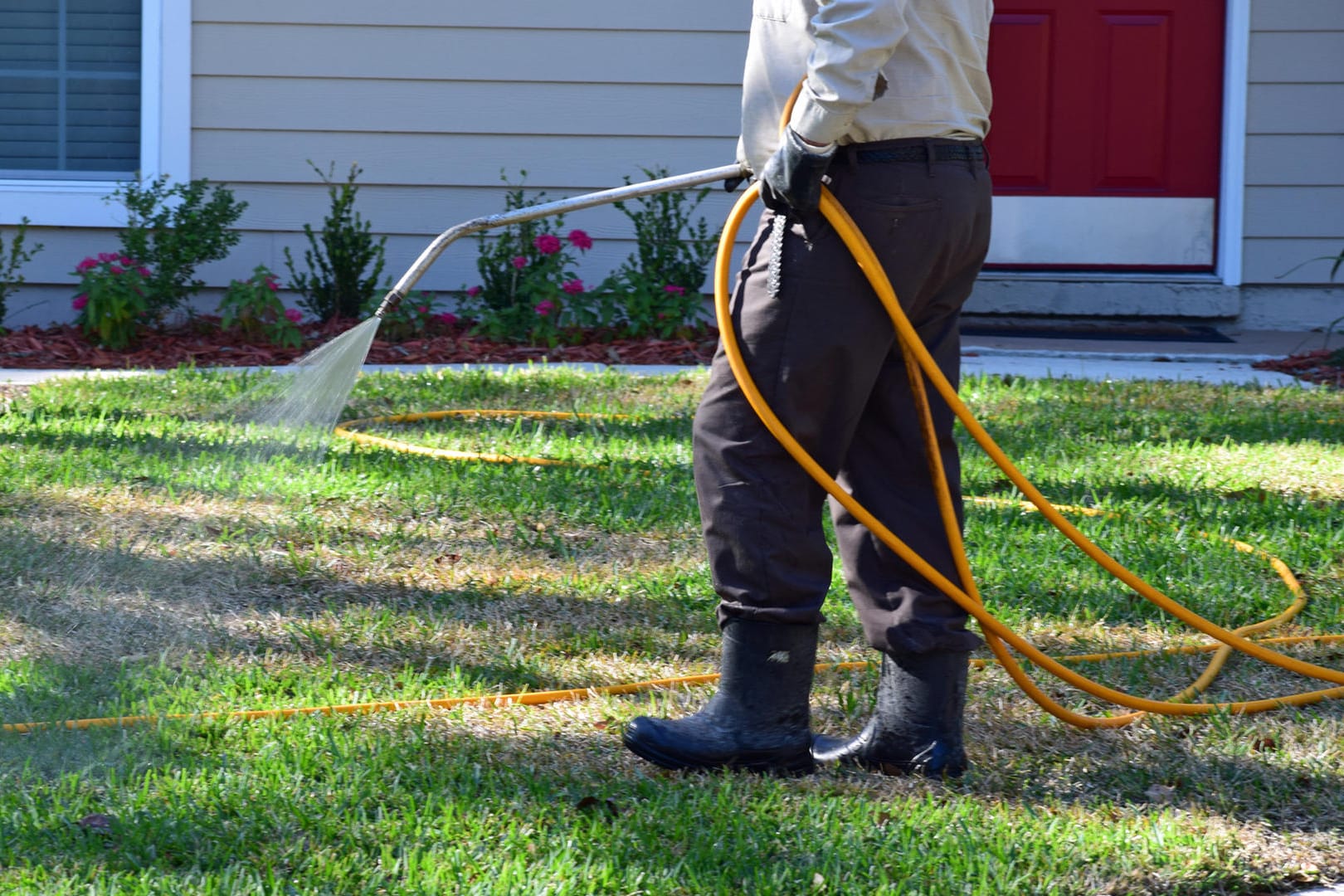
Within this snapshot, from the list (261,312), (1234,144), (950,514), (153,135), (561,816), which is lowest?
(561,816)

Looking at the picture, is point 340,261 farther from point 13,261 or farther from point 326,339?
point 13,261

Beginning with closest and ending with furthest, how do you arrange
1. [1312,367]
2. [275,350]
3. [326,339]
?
1. [1312,367]
2. [275,350]
3. [326,339]

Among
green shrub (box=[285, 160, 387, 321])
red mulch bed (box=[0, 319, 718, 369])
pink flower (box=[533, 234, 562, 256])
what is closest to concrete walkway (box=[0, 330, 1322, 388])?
red mulch bed (box=[0, 319, 718, 369])

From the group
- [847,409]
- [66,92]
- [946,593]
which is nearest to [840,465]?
[847,409]

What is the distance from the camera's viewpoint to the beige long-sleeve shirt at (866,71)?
2.15 meters

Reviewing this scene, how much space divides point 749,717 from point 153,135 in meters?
5.83

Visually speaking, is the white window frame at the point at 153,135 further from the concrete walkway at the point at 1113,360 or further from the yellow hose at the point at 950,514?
the yellow hose at the point at 950,514

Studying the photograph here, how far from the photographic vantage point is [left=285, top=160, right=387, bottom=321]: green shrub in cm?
710

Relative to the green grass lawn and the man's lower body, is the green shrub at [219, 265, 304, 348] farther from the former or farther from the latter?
the man's lower body

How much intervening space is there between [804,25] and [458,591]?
1.64 m

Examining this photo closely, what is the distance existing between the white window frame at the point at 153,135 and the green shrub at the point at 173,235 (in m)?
0.18

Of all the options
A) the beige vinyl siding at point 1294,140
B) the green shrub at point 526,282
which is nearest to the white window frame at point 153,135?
the green shrub at point 526,282

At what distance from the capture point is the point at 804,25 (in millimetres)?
2281

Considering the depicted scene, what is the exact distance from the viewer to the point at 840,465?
2447 millimetres
